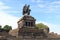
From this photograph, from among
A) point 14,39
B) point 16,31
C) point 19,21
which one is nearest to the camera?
point 14,39

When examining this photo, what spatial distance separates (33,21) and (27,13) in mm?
1862

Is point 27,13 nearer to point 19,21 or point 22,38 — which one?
point 19,21

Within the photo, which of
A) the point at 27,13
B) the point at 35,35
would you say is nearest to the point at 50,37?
the point at 35,35

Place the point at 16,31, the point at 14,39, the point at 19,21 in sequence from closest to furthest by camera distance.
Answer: the point at 14,39
the point at 16,31
the point at 19,21

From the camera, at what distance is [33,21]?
4431cm

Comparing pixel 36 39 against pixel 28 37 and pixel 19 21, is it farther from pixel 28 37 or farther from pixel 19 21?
pixel 19 21

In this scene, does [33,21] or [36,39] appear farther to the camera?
[33,21]

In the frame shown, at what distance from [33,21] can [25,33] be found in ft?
10.6

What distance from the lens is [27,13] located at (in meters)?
44.6

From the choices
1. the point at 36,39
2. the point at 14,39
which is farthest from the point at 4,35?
the point at 36,39

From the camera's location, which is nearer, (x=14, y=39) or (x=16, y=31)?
(x=14, y=39)

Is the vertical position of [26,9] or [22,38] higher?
[26,9]

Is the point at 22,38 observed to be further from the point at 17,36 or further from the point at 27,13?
the point at 27,13

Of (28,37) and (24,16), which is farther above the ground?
(24,16)
